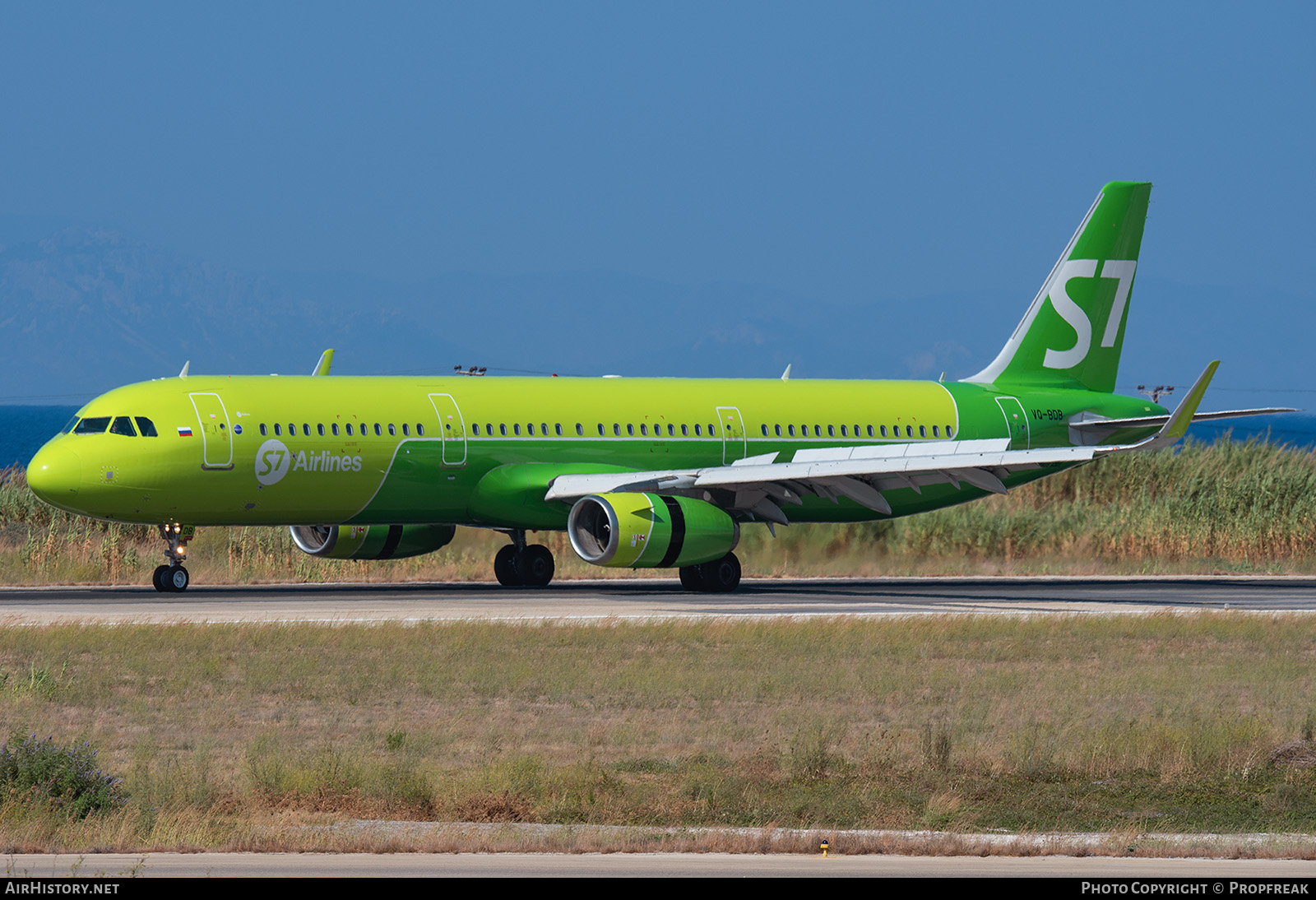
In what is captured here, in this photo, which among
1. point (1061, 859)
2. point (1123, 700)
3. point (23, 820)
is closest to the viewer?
point (1061, 859)

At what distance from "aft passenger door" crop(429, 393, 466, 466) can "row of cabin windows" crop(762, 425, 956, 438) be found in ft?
23.7

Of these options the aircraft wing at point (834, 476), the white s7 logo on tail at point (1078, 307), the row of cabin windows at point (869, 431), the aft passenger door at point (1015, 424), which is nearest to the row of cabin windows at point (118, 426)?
the aircraft wing at point (834, 476)

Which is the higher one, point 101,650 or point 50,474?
point 50,474

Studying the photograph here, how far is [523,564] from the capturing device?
1496 inches

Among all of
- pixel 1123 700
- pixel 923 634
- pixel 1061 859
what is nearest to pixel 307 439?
pixel 923 634

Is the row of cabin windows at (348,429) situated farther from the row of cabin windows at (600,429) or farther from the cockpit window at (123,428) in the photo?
the cockpit window at (123,428)

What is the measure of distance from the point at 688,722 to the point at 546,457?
18.6 m

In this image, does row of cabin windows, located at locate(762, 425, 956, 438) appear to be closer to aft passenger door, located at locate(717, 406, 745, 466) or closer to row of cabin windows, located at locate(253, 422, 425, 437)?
aft passenger door, located at locate(717, 406, 745, 466)

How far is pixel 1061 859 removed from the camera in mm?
11430

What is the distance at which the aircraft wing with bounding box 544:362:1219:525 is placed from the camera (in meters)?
34.5

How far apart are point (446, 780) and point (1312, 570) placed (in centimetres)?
3411

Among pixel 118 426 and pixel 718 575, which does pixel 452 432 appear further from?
pixel 118 426

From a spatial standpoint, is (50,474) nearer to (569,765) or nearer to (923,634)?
(923,634)

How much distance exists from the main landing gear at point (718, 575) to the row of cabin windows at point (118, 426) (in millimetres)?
10510
